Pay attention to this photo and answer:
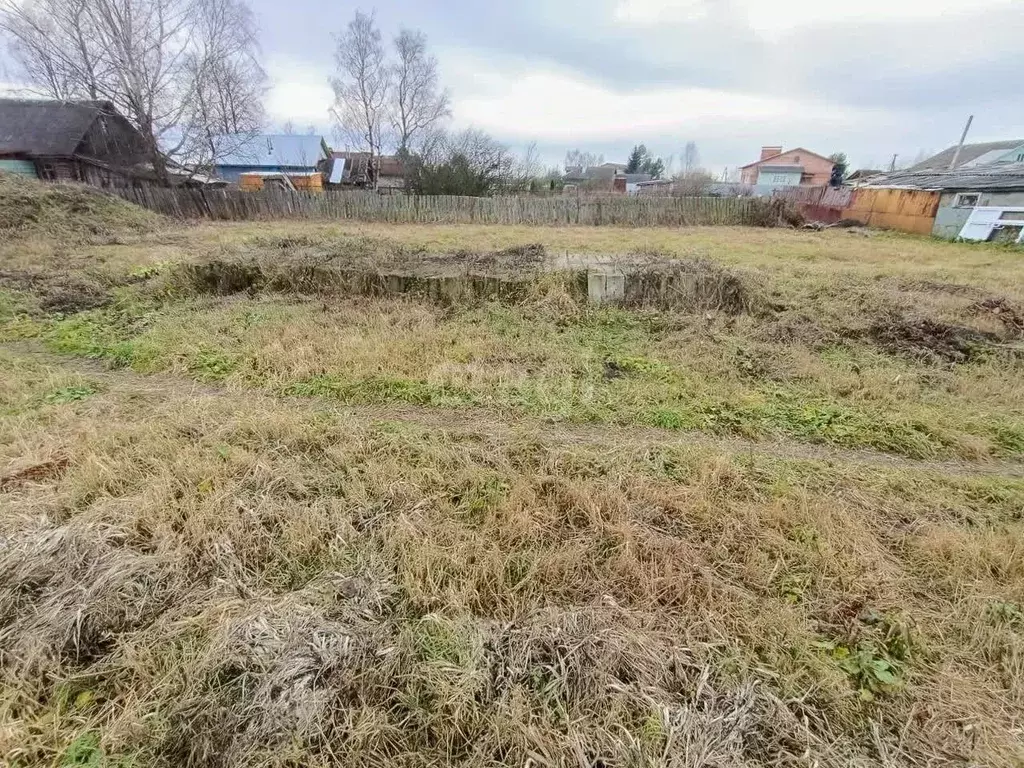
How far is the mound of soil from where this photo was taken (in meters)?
11.8

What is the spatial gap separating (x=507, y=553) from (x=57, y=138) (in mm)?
30874

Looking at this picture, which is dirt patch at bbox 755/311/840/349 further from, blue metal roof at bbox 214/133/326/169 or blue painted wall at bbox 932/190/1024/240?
blue metal roof at bbox 214/133/326/169

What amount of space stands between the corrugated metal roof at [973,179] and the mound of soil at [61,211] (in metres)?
28.4

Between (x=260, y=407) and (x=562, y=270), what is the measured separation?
495 centimetres

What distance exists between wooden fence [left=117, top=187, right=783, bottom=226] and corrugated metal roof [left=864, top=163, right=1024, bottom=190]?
18.9 ft

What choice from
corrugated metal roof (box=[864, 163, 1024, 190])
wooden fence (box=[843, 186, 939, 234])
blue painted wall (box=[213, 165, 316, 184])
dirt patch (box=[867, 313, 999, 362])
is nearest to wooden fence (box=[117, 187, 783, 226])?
wooden fence (box=[843, 186, 939, 234])

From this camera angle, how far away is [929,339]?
5707 millimetres

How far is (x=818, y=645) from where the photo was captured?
2051 mm

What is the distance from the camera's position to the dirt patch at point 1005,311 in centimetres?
603

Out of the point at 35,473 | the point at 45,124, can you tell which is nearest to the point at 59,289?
the point at 35,473

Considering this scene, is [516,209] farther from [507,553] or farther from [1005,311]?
[507,553]

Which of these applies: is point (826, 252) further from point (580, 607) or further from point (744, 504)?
point (580, 607)

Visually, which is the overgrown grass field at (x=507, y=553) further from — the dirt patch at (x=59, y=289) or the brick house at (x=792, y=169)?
the brick house at (x=792, y=169)

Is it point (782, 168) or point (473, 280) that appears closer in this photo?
point (473, 280)
